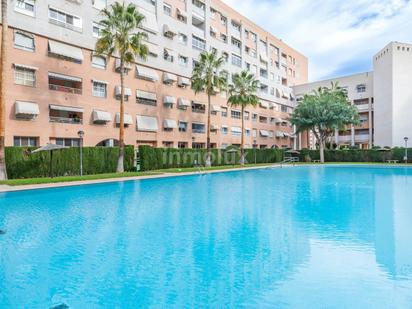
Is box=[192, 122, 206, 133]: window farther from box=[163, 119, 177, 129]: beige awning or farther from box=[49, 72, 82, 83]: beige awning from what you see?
box=[49, 72, 82, 83]: beige awning

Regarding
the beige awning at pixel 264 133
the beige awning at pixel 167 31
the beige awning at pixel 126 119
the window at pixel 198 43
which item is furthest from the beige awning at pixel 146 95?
the beige awning at pixel 264 133

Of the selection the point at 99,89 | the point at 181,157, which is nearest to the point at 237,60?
the point at 181,157

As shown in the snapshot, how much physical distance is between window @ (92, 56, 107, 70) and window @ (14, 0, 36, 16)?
671 cm

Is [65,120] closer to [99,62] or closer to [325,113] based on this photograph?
[99,62]

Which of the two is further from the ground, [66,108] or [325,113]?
[325,113]

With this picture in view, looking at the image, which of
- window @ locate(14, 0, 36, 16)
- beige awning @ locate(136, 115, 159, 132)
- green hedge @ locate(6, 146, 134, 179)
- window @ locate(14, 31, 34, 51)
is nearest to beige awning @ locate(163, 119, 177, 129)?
beige awning @ locate(136, 115, 159, 132)

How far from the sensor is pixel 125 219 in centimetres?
1159

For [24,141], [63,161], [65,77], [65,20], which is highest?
[65,20]

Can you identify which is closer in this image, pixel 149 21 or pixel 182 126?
pixel 149 21

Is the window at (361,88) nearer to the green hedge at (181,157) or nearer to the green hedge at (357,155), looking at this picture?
the green hedge at (357,155)

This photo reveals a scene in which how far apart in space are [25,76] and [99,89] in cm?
747

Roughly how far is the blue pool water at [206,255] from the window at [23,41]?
1823 cm

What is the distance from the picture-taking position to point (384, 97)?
181 feet

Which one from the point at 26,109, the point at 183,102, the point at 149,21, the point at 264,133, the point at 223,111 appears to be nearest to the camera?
the point at 26,109
